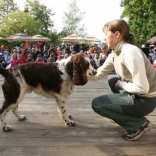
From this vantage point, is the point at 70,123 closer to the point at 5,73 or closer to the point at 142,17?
the point at 5,73

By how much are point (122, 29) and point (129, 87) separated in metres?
0.65

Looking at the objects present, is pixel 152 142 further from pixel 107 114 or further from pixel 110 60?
pixel 110 60

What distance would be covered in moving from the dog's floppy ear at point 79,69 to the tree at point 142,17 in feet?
88.0

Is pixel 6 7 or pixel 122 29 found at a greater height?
pixel 122 29

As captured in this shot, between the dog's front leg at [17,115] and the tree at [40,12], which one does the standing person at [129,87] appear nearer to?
the dog's front leg at [17,115]

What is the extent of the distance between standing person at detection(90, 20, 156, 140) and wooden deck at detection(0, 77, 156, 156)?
0.66ft

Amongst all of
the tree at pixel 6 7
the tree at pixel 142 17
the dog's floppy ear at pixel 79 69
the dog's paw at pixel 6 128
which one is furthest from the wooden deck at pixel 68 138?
the tree at pixel 6 7

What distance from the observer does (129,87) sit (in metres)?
2.69

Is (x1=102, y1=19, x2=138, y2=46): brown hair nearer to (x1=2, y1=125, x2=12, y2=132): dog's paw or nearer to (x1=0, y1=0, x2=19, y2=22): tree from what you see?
(x1=2, y1=125, x2=12, y2=132): dog's paw

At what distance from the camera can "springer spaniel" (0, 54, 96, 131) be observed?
3.20 m

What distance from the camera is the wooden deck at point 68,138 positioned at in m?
2.57

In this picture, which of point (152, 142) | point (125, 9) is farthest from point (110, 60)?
point (125, 9)

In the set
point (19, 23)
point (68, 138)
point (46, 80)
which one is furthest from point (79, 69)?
point (19, 23)

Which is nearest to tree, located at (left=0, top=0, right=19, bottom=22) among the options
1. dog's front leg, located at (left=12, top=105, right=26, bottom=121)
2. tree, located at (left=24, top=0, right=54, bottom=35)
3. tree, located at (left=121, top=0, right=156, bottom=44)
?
tree, located at (left=24, top=0, right=54, bottom=35)
